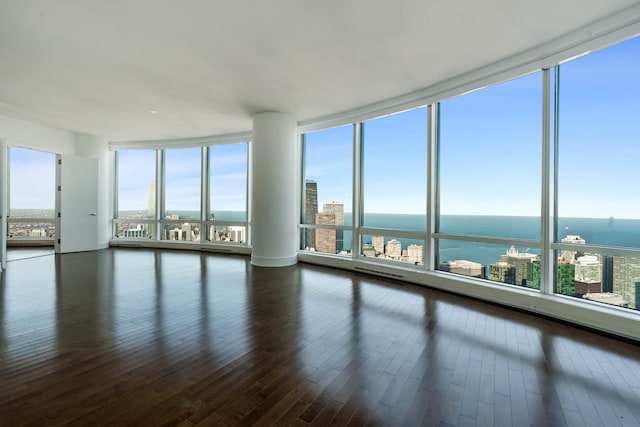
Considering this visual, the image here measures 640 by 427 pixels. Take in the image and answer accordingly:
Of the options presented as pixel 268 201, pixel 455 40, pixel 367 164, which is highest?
pixel 455 40

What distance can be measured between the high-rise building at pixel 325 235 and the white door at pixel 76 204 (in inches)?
260

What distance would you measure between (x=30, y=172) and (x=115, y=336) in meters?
9.34

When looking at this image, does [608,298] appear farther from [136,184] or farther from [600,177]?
[136,184]

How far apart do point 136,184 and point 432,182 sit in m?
8.93

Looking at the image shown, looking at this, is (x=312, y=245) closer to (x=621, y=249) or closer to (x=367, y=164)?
(x=367, y=164)

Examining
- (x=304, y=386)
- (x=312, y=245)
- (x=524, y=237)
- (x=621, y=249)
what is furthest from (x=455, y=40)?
(x=312, y=245)

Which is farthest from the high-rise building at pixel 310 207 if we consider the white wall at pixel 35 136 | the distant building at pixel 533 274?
the white wall at pixel 35 136

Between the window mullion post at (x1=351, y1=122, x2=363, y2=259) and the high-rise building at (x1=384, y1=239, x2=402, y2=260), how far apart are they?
0.73 metres

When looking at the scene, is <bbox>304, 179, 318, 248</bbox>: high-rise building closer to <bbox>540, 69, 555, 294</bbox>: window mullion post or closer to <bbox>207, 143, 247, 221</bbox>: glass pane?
<bbox>207, 143, 247, 221</bbox>: glass pane

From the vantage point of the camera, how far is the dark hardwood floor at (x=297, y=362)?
192 cm

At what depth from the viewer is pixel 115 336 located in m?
3.01

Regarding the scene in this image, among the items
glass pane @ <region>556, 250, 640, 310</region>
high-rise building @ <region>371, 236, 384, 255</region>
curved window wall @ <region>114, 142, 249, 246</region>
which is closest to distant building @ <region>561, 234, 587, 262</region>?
glass pane @ <region>556, 250, 640, 310</region>

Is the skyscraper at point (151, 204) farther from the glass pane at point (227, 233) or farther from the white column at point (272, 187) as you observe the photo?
the white column at point (272, 187)

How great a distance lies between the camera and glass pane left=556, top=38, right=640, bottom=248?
3.27m
